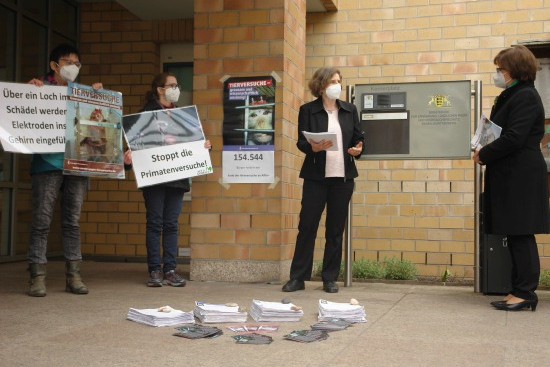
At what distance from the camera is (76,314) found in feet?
14.2

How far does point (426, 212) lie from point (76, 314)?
15.3ft

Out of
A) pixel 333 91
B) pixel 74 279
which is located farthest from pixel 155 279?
pixel 333 91

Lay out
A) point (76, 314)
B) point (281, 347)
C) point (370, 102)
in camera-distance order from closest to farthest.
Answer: point (281, 347)
point (76, 314)
point (370, 102)

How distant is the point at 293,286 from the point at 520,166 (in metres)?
2.02

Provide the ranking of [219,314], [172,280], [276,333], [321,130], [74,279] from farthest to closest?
[172,280] → [321,130] → [74,279] → [219,314] → [276,333]

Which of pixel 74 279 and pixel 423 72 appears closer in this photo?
pixel 74 279

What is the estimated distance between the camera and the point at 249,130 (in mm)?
6305

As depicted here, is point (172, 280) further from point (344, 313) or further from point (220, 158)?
point (344, 313)

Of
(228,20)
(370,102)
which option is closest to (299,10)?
(228,20)

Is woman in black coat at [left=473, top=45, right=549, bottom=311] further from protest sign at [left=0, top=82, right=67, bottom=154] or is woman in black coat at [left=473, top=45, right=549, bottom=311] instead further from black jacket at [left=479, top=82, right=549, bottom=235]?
protest sign at [left=0, top=82, right=67, bottom=154]

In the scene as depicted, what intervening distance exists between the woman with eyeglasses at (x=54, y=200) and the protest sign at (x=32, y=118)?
0.27 feet

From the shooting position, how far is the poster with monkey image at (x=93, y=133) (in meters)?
5.20

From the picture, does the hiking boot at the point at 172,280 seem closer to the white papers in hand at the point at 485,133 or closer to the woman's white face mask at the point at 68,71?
the woman's white face mask at the point at 68,71

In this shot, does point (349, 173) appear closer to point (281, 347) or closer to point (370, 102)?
point (370, 102)
